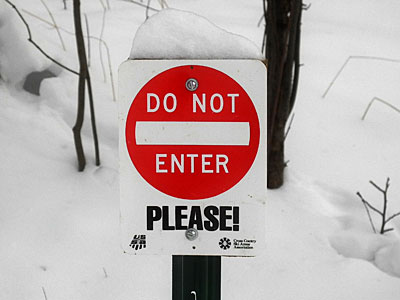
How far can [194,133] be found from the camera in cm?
91

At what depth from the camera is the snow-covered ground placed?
163cm

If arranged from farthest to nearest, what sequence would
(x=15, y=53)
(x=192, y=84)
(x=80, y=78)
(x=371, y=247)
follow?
(x=15, y=53) < (x=80, y=78) < (x=371, y=247) < (x=192, y=84)

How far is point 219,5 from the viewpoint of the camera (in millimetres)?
3461

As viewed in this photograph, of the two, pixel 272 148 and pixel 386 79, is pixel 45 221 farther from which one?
pixel 386 79

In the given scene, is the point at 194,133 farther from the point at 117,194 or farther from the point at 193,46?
the point at 117,194

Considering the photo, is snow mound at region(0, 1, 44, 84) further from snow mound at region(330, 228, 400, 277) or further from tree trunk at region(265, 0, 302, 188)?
snow mound at region(330, 228, 400, 277)

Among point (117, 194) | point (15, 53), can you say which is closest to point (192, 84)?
point (117, 194)

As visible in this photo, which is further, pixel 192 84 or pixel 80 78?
pixel 80 78

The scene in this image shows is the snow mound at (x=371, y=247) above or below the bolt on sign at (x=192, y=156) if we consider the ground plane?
below

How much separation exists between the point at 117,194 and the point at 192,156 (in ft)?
3.30

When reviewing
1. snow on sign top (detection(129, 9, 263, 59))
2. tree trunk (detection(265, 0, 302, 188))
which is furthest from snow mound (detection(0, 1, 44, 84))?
snow on sign top (detection(129, 9, 263, 59))

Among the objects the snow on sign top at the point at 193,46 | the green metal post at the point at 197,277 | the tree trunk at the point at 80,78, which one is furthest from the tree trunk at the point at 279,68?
the green metal post at the point at 197,277

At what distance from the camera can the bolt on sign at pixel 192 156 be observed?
91 cm

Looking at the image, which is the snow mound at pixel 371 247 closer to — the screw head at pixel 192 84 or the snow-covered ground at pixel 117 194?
the snow-covered ground at pixel 117 194
